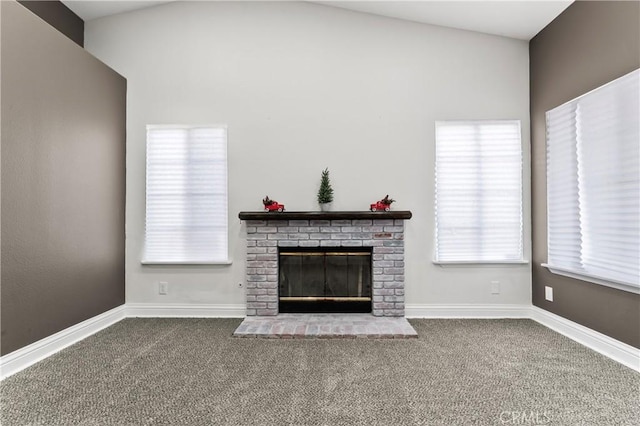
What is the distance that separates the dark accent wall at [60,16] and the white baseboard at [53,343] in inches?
114

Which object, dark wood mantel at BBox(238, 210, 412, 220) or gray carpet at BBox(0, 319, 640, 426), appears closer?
gray carpet at BBox(0, 319, 640, 426)

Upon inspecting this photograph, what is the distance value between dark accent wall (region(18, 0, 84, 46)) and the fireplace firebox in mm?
3184

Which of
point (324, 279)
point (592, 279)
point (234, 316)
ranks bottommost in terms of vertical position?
point (234, 316)

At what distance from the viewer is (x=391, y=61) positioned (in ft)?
11.3

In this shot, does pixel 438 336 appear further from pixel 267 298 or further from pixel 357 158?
pixel 357 158

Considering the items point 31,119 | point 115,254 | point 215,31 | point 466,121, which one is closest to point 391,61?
point 466,121

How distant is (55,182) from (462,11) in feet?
13.1

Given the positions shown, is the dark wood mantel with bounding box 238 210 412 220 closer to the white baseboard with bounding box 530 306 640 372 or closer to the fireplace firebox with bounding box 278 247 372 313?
the fireplace firebox with bounding box 278 247 372 313

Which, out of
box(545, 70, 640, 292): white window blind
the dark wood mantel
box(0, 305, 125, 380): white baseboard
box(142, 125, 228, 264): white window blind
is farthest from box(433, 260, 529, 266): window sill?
box(0, 305, 125, 380): white baseboard

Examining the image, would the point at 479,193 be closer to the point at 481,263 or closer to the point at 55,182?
the point at 481,263

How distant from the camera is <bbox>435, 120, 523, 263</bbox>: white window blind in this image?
11.1 ft

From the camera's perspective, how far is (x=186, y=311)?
3426 mm

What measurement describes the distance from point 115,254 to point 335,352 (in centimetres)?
248

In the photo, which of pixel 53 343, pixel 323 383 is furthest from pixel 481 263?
pixel 53 343
